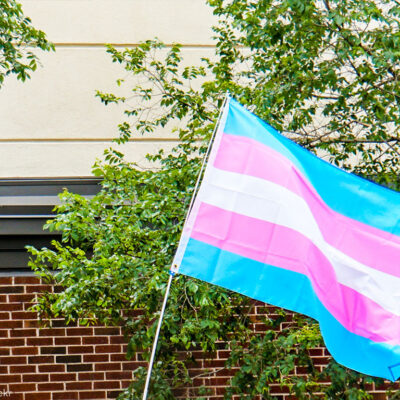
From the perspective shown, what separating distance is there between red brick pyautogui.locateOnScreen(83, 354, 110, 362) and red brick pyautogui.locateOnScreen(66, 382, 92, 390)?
0.81 ft

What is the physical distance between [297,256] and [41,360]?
4.58 m

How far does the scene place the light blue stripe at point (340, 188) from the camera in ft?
15.4

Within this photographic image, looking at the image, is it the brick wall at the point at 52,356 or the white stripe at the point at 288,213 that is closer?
the white stripe at the point at 288,213

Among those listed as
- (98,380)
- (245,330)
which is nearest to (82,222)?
A: (245,330)

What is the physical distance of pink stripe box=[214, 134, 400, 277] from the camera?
4.66 m

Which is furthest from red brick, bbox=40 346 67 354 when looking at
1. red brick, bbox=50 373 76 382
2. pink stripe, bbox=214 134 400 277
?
pink stripe, bbox=214 134 400 277

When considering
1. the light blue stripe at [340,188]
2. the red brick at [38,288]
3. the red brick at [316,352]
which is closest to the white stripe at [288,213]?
the light blue stripe at [340,188]

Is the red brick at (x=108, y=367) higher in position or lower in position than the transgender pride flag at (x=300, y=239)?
higher

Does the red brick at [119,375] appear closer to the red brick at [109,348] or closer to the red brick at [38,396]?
the red brick at [109,348]

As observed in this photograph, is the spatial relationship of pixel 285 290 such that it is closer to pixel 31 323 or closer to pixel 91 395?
pixel 91 395

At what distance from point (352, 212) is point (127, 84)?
176 inches

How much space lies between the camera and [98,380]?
8344 mm

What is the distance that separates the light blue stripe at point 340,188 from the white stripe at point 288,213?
179 millimetres

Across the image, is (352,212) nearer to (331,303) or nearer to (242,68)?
(331,303)
